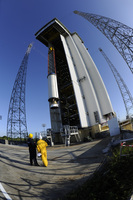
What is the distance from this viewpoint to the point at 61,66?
31.8 metres

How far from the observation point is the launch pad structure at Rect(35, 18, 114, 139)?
66.6 feet

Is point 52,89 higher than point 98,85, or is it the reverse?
point 98,85

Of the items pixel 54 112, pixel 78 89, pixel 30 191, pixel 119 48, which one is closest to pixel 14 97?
pixel 54 112

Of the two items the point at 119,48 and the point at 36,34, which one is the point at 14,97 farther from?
the point at 119,48

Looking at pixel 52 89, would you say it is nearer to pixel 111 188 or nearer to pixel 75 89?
pixel 75 89

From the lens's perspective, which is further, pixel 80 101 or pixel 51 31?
pixel 51 31

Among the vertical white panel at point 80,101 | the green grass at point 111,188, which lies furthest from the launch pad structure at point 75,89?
the green grass at point 111,188

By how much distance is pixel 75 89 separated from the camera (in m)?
21.5

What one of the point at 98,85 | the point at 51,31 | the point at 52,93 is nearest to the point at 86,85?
the point at 98,85

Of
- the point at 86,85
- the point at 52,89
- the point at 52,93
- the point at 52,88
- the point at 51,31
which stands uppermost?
the point at 51,31

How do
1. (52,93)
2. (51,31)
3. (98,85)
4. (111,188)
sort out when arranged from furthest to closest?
(51,31)
(98,85)
(52,93)
(111,188)

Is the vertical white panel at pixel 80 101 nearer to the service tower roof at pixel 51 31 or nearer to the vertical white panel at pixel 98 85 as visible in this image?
the vertical white panel at pixel 98 85

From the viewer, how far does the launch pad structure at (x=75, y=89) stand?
2030cm

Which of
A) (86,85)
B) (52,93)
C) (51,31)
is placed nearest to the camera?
(52,93)
